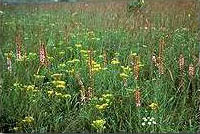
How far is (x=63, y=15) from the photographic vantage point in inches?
155

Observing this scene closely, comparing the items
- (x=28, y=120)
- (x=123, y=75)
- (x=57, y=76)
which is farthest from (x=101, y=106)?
(x=28, y=120)

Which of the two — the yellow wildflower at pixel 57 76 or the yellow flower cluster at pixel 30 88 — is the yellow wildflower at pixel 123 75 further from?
the yellow flower cluster at pixel 30 88

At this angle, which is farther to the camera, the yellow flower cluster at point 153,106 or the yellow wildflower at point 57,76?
the yellow wildflower at point 57,76

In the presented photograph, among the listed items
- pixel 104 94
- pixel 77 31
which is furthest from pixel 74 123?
pixel 77 31

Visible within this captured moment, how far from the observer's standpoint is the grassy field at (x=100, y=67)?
12.5 ft

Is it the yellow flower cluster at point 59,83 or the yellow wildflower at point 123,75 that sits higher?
the yellow wildflower at point 123,75

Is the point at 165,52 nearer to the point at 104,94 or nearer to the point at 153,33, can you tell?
the point at 153,33

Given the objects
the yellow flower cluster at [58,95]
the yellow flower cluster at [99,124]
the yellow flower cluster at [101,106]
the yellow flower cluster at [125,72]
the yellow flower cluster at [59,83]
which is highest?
the yellow flower cluster at [125,72]

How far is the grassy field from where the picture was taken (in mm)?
3811

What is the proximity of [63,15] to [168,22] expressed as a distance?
688 mm

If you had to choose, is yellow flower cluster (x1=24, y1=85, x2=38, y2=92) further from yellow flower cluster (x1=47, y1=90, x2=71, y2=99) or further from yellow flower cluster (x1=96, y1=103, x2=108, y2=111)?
yellow flower cluster (x1=96, y1=103, x2=108, y2=111)

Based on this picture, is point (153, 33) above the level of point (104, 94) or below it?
above

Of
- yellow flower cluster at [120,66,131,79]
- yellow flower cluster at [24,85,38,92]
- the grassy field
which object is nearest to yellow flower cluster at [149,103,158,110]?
the grassy field

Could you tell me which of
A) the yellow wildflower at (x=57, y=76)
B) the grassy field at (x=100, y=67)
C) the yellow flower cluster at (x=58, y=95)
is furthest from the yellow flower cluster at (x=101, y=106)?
the yellow wildflower at (x=57, y=76)
